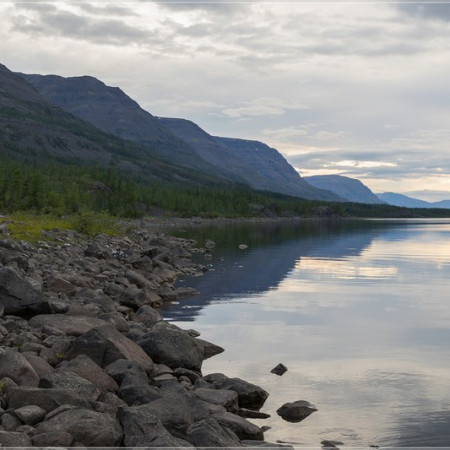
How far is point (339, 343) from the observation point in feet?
93.5

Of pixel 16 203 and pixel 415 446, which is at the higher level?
pixel 16 203

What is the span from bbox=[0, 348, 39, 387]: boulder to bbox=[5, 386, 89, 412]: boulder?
1218mm

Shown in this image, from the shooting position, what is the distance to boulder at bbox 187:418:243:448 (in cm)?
1438

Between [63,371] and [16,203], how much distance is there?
9965cm

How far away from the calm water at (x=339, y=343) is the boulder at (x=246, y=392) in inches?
17.4

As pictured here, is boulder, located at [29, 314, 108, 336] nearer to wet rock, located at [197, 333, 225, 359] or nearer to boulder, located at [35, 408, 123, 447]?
wet rock, located at [197, 333, 225, 359]

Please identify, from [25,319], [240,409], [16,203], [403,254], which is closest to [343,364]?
[240,409]

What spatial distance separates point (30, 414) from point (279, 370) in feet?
36.9

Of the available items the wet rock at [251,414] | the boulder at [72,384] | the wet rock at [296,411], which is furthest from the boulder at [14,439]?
the wet rock at [296,411]

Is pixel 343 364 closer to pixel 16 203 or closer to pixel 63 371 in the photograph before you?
pixel 63 371

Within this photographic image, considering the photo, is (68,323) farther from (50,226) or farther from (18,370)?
(50,226)

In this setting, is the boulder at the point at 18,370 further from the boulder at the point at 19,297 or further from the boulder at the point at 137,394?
the boulder at the point at 19,297

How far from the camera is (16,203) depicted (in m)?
110

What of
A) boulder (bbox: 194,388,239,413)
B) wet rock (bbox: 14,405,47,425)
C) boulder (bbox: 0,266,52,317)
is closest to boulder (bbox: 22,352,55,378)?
wet rock (bbox: 14,405,47,425)
